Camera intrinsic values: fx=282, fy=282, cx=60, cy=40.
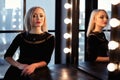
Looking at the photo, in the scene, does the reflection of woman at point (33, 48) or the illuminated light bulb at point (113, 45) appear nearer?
the illuminated light bulb at point (113, 45)

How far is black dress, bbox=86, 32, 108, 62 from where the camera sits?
1614mm

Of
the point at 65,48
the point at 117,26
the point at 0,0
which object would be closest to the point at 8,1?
the point at 0,0

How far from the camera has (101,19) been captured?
169 cm

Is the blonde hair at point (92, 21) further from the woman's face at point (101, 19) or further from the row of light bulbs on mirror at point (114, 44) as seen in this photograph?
the row of light bulbs on mirror at point (114, 44)

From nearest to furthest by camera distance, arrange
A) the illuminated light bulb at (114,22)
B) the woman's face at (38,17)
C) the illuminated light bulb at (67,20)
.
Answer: the illuminated light bulb at (114,22) < the woman's face at (38,17) < the illuminated light bulb at (67,20)

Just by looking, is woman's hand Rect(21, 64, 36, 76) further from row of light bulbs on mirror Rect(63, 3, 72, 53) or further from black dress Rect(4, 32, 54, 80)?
row of light bulbs on mirror Rect(63, 3, 72, 53)

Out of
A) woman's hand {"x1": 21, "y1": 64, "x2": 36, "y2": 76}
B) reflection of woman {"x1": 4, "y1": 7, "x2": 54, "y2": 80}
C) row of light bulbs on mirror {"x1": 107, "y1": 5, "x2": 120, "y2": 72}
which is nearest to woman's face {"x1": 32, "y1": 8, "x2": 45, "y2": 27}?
reflection of woman {"x1": 4, "y1": 7, "x2": 54, "y2": 80}

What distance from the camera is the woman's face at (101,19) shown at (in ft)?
5.31

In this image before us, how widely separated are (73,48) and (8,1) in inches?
23.4

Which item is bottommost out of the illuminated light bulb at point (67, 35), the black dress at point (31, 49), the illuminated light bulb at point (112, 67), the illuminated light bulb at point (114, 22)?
the illuminated light bulb at point (112, 67)

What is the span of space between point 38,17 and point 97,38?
37 centimetres

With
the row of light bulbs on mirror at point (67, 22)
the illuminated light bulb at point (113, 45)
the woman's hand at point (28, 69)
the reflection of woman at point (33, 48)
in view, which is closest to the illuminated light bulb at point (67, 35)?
the row of light bulbs on mirror at point (67, 22)

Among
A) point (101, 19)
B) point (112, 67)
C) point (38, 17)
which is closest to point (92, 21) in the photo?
point (101, 19)

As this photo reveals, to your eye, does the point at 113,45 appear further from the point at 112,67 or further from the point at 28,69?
the point at 28,69
